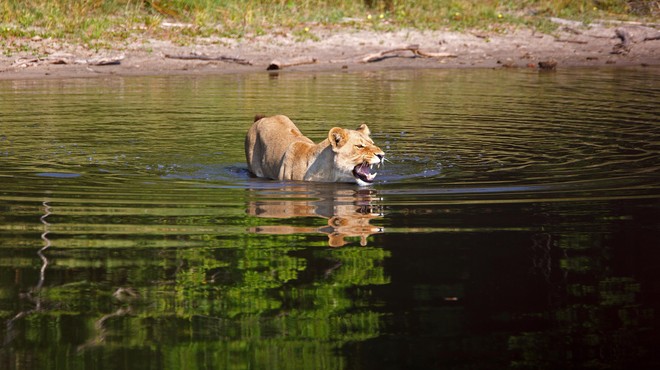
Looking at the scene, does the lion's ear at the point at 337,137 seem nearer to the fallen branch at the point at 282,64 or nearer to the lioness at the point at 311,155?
the lioness at the point at 311,155

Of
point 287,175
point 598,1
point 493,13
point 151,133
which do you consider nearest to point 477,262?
point 287,175

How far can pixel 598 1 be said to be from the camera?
100 feet

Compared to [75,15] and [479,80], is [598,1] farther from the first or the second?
[75,15]

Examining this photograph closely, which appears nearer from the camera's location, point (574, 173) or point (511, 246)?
point (511, 246)

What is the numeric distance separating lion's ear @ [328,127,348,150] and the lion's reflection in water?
40 cm

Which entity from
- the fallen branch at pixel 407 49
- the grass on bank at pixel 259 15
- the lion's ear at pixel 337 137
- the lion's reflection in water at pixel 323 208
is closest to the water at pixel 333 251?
the lion's reflection in water at pixel 323 208

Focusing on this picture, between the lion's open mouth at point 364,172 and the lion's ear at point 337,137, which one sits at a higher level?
the lion's ear at point 337,137

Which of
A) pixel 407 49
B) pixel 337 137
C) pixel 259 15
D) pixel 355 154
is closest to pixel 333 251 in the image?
pixel 337 137

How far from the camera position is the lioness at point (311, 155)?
1020 cm

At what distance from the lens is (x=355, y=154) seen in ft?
33.6

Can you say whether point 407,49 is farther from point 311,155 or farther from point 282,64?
point 311,155

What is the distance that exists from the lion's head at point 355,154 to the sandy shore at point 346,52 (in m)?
11.9

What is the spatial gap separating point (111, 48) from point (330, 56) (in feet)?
14.8

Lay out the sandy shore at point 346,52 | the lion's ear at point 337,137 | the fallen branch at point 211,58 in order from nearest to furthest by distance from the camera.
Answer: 1. the lion's ear at point 337,137
2. the sandy shore at point 346,52
3. the fallen branch at point 211,58
